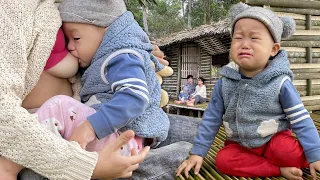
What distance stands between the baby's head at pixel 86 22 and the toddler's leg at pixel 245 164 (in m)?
0.81

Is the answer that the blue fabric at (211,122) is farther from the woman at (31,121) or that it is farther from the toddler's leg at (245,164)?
the woman at (31,121)

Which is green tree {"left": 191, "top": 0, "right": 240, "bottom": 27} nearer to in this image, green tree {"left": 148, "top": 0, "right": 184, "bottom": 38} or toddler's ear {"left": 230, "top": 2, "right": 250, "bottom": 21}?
green tree {"left": 148, "top": 0, "right": 184, "bottom": 38}

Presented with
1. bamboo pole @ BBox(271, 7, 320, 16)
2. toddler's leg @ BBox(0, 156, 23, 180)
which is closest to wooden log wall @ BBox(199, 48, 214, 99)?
bamboo pole @ BBox(271, 7, 320, 16)

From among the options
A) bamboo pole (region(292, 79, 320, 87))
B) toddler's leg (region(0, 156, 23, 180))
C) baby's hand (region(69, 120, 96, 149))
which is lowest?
bamboo pole (region(292, 79, 320, 87))

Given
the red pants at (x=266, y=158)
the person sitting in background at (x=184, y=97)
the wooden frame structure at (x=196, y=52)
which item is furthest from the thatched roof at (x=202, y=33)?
the red pants at (x=266, y=158)

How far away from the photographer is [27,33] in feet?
3.92

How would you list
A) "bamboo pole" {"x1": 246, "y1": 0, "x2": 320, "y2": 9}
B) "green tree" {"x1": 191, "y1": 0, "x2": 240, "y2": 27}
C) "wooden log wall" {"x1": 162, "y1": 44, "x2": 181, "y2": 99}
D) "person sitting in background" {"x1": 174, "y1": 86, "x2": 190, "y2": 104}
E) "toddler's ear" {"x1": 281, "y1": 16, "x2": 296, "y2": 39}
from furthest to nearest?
"green tree" {"x1": 191, "y1": 0, "x2": 240, "y2": 27}, "wooden log wall" {"x1": 162, "y1": 44, "x2": 181, "y2": 99}, "person sitting in background" {"x1": 174, "y1": 86, "x2": 190, "y2": 104}, "bamboo pole" {"x1": 246, "y1": 0, "x2": 320, "y2": 9}, "toddler's ear" {"x1": 281, "y1": 16, "x2": 296, "y2": 39}

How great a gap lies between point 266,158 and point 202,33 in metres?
10.2

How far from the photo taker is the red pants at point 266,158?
1.66 m

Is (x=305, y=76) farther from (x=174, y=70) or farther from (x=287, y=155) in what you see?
(x=174, y=70)

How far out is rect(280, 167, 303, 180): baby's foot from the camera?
1625 mm

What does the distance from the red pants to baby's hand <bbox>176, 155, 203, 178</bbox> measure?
0.09m

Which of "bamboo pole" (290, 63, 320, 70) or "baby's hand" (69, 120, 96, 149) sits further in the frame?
"bamboo pole" (290, 63, 320, 70)

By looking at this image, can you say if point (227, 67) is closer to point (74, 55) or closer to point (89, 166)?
point (74, 55)
